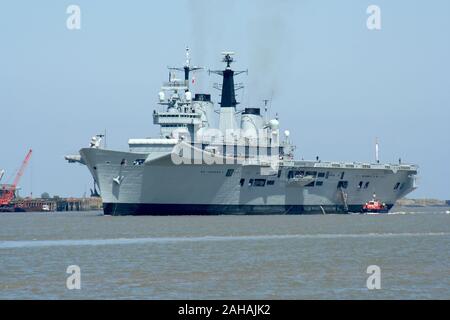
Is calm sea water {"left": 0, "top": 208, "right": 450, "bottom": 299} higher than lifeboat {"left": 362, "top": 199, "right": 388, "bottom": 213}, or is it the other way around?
calm sea water {"left": 0, "top": 208, "right": 450, "bottom": 299}

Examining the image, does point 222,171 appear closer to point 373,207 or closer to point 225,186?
point 225,186

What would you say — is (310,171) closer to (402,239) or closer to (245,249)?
(402,239)

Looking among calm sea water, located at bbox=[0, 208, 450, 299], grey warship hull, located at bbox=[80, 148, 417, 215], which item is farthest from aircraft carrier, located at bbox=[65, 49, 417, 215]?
calm sea water, located at bbox=[0, 208, 450, 299]

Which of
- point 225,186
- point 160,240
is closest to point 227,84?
point 225,186

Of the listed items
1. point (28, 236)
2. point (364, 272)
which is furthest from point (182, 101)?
point (364, 272)

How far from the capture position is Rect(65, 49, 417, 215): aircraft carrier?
2985 inches

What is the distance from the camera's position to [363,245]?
4647cm

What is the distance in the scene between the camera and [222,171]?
258 feet

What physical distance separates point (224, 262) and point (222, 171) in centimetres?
4162

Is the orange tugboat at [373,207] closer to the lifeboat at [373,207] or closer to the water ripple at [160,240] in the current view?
the lifeboat at [373,207]

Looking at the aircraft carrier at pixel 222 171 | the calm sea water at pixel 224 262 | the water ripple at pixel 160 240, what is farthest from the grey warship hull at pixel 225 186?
the water ripple at pixel 160 240

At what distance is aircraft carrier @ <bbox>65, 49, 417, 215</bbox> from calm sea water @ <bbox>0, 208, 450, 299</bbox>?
1610 centimetres

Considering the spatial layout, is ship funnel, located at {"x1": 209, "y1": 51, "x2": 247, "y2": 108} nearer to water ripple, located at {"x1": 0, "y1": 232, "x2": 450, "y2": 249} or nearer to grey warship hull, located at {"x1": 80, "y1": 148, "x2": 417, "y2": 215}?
grey warship hull, located at {"x1": 80, "y1": 148, "x2": 417, "y2": 215}

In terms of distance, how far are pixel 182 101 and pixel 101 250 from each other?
141 feet
